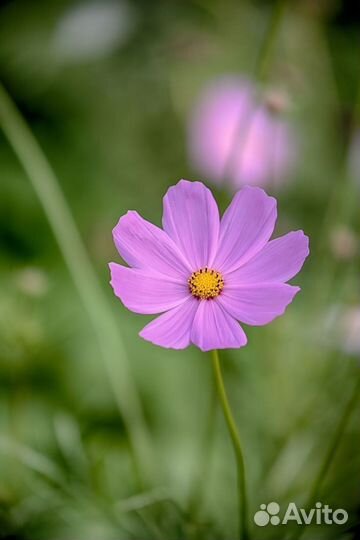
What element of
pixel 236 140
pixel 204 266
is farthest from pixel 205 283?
pixel 236 140

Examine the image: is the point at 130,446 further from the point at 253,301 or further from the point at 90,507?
the point at 253,301

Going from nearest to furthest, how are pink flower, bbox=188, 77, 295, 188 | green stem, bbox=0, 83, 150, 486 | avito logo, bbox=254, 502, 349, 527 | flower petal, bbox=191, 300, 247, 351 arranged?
flower petal, bbox=191, 300, 247, 351, avito logo, bbox=254, 502, 349, 527, green stem, bbox=0, 83, 150, 486, pink flower, bbox=188, 77, 295, 188

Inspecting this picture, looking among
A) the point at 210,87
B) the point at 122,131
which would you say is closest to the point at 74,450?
the point at 122,131

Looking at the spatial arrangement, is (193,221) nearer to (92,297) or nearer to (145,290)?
(145,290)

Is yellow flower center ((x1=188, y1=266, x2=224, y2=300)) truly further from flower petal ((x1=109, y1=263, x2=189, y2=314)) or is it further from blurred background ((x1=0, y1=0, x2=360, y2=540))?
blurred background ((x1=0, y1=0, x2=360, y2=540))

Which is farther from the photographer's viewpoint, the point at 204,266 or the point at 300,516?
the point at 300,516

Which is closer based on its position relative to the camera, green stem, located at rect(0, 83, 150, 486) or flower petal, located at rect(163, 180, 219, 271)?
flower petal, located at rect(163, 180, 219, 271)

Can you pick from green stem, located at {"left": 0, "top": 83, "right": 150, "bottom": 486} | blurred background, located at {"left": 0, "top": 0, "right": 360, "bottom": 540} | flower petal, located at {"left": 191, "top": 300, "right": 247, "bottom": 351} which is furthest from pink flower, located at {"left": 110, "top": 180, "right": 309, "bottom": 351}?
green stem, located at {"left": 0, "top": 83, "right": 150, "bottom": 486}
